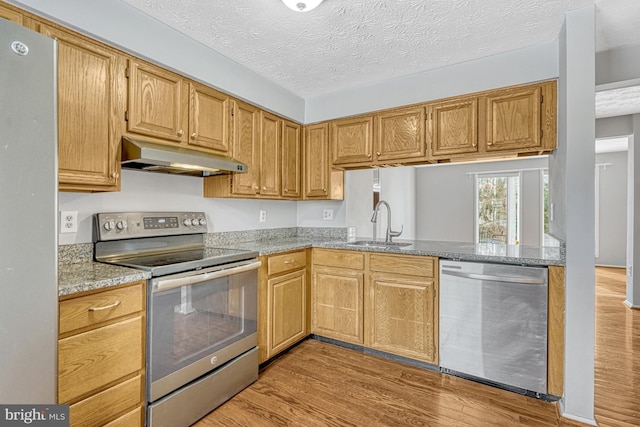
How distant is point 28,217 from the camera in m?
1.01

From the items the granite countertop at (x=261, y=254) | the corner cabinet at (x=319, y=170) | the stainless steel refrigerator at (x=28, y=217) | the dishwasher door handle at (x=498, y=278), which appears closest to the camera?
the stainless steel refrigerator at (x=28, y=217)

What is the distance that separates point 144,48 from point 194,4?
413mm

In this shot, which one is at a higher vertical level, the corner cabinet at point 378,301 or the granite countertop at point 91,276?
the granite countertop at point 91,276

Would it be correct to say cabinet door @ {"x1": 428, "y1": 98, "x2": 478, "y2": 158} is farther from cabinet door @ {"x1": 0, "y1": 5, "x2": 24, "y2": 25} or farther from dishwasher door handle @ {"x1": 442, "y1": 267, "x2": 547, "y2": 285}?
cabinet door @ {"x1": 0, "y1": 5, "x2": 24, "y2": 25}

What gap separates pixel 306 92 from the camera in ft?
10.6

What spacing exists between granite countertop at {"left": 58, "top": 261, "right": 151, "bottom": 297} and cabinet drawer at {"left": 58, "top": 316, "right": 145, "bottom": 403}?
0.66 ft

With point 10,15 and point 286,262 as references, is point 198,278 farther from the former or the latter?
point 10,15

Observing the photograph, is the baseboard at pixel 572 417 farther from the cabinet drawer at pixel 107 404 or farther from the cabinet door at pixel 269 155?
the cabinet door at pixel 269 155

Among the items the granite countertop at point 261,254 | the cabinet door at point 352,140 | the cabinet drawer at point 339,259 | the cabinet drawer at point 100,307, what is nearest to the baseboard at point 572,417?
the granite countertop at point 261,254

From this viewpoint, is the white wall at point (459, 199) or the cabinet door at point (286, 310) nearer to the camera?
the cabinet door at point (286, 310)

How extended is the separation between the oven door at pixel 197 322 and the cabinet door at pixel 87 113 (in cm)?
68

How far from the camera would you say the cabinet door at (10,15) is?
142 centimetres

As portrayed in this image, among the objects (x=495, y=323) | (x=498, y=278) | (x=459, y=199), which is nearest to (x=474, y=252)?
A: (x=498, y=278)

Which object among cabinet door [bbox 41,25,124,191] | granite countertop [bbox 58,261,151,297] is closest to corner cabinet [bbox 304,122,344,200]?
cabinet door [bbox 41,25,124,191]
